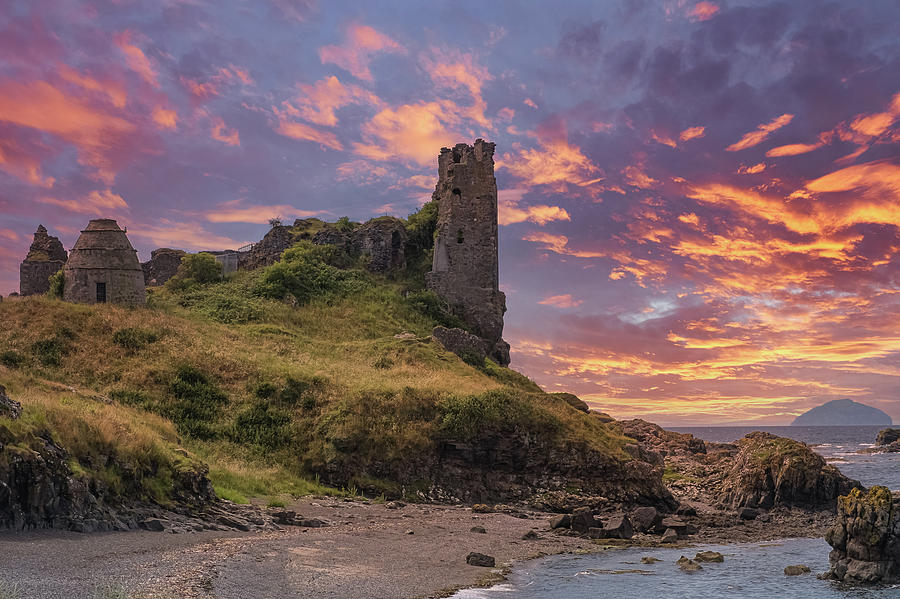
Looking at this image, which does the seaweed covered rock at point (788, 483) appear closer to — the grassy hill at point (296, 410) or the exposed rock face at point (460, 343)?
the grassy hill at point (296, 410)

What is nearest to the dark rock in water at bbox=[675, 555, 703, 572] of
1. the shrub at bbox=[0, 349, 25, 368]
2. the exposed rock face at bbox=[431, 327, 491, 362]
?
the exposed rock face at bbox=[431, 327, 491, 362]

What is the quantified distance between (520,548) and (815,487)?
19.7 metres

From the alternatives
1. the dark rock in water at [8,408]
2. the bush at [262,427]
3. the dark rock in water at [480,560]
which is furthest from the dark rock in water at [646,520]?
the dark rock in water at [8,408]

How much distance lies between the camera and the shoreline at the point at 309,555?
1302 centimetres

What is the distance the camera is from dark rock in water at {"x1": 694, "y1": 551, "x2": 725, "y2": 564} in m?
23.1

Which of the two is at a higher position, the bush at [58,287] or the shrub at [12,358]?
the bush at [58,287]

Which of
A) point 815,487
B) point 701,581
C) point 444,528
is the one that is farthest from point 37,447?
point 815,487

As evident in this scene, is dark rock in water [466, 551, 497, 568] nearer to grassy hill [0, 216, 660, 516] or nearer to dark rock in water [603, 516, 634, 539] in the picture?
dark rock in water [603, 516, 634, 539]

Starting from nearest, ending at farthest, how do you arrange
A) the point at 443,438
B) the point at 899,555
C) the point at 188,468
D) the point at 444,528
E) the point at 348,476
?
the point at 899,555 < the point at 188,468 < the point at 444,528 < the point at 348,476 < the point at 443,438

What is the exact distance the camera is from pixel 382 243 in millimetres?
71625

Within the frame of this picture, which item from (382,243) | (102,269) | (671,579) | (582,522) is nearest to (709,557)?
(671,579)

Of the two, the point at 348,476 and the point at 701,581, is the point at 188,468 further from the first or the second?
the point at 701,581

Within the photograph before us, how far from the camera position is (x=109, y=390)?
34969 millimetres

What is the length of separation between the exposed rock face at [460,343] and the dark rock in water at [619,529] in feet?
87.9
